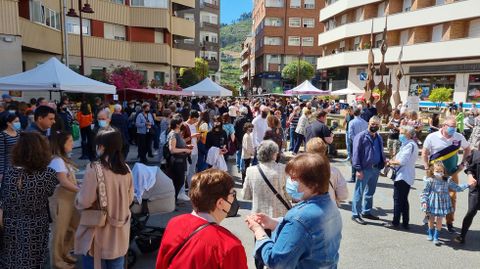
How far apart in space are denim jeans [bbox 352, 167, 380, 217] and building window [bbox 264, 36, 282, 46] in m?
54.5

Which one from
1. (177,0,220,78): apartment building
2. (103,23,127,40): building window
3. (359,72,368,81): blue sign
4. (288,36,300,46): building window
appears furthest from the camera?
(288,36,300,46): building window

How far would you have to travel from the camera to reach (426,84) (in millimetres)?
34094

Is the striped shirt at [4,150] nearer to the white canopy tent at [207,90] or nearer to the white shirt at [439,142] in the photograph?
the white shirt at [439,142]

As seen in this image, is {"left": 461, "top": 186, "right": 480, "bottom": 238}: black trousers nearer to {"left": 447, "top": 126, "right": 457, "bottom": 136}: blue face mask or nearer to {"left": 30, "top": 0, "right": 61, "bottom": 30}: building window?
{"left": 447, "top": 126, "right": 457, "bottom": 136}: blue face mask

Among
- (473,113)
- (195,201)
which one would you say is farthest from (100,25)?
(195,201)

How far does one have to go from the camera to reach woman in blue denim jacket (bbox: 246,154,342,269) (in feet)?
7.35

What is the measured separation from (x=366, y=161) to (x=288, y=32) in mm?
54446

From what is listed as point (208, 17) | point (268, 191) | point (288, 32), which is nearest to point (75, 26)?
point (268, 191)

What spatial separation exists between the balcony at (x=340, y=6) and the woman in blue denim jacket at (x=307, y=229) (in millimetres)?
39563

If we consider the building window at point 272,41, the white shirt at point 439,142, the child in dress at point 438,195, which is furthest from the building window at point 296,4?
the child in dress at point 438,195

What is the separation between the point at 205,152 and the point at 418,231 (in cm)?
455

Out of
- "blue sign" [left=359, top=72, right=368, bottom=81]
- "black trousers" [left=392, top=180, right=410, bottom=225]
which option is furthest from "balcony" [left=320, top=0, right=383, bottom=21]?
"black trousers" [left=392, top=180, right=410, bottom=225]

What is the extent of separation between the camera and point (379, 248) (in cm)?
550

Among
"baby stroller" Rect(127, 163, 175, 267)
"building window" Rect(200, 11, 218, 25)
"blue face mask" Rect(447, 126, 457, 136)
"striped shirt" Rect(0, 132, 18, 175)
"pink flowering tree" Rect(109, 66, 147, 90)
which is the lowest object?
"baby stroller" Rect(127, 163, 175, 267)
